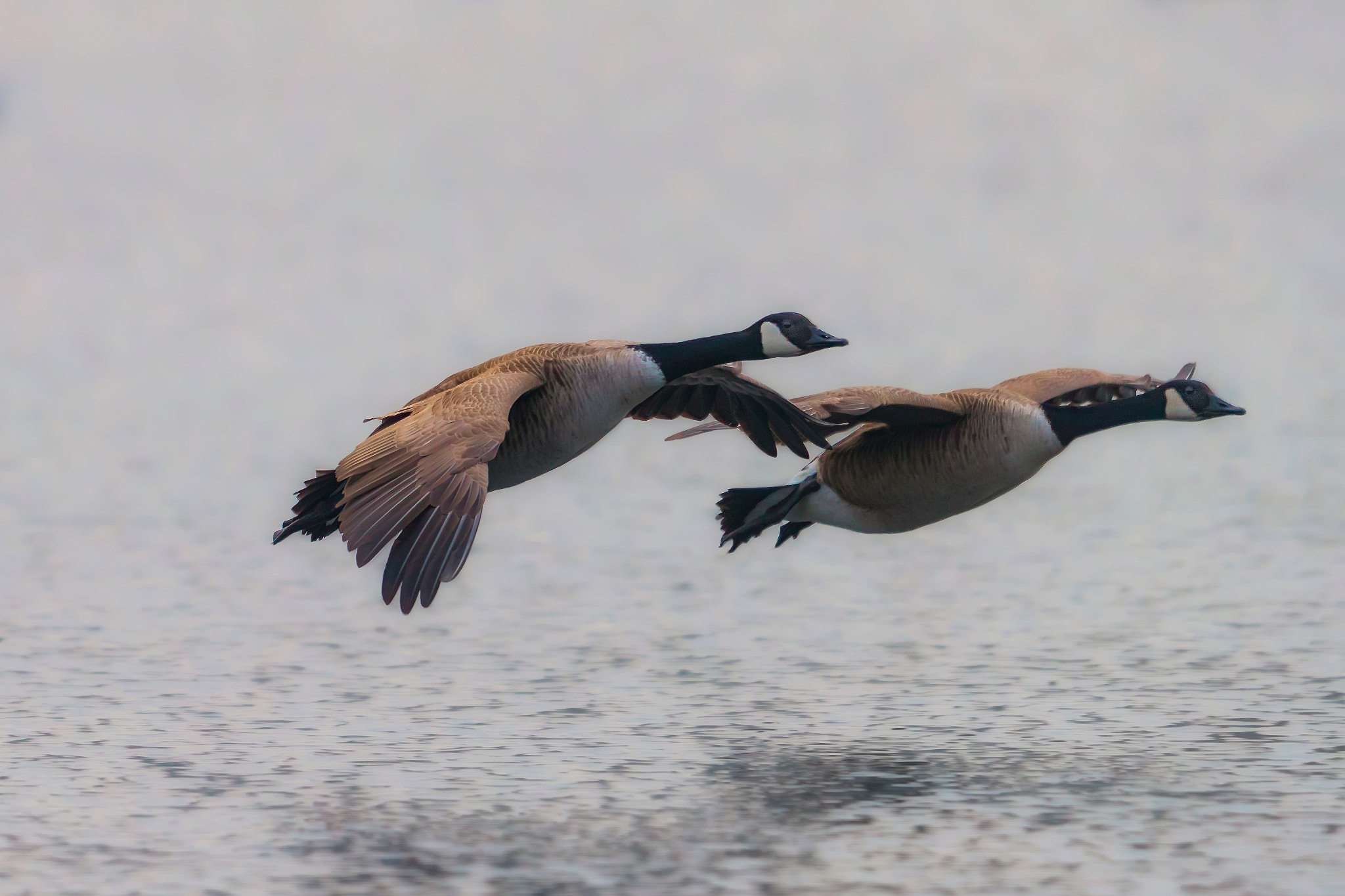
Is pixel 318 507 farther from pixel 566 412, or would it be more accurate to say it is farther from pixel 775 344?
pixel 775 344

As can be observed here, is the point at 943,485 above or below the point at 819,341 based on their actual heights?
→ below

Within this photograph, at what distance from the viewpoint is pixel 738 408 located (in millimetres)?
11750

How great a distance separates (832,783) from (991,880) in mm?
1890

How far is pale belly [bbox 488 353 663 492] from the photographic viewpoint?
1047 cm

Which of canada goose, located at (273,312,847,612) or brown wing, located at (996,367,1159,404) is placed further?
brown wing, located at (996,367,1159,404)

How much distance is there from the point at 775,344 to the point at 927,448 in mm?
1361

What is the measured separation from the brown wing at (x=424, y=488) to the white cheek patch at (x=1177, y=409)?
450cm

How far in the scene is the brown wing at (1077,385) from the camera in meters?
12.3

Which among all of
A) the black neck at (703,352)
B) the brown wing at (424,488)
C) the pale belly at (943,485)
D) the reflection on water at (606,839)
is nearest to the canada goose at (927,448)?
the pale belly at (943,485)

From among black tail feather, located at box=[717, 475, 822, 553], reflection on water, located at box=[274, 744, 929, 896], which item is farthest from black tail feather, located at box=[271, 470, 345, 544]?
black tail feather, located at box=[717, 475, 822, 553]

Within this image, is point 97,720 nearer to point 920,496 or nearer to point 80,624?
point 80,624

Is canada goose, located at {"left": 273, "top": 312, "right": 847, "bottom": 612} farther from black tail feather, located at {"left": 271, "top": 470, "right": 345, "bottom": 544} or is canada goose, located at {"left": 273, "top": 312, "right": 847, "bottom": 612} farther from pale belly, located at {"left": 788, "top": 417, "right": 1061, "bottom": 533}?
pale belly, located at {"left": 788, "top": 417, "right": 1061, "bottom": 533}

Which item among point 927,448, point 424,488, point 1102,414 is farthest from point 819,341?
point 424,488

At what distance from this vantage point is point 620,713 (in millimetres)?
13109
